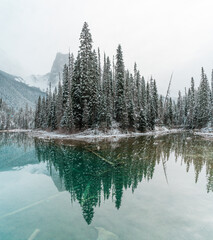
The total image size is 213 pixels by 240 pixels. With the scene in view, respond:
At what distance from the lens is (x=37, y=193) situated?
25.8 feet

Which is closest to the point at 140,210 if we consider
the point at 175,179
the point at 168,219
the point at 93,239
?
the point at 168,219

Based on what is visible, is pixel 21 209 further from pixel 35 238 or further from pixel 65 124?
pixel 65 124

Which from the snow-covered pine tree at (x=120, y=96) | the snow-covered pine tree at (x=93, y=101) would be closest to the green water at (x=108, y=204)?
the snow-covered pine tree at (x=93, y=101)

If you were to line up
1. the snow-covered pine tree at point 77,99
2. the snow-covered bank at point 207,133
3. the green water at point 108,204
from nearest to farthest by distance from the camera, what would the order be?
the green water at point 108,204 < the snow-covered bank at point 207,133 < the snow-covered pine tree at point 77,99

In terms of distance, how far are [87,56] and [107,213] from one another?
37.0 metres

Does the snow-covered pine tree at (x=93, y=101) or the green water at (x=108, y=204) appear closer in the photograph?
the green water at (x=108, y=204)

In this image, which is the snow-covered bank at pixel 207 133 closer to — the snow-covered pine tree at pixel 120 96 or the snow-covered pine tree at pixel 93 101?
the snow-covered pine tree at pixel 120 96


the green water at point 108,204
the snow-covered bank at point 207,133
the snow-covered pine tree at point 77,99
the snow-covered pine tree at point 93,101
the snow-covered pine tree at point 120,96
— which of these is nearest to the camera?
the green water at point 108,204

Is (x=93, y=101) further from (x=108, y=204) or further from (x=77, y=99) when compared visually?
(x=108, y=204)

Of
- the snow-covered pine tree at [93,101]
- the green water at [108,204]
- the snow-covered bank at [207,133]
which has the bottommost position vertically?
the green water at [108,204]

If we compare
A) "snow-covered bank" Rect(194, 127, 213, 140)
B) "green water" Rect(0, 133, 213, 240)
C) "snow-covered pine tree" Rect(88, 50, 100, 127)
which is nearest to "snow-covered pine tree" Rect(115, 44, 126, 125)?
"snow-covered pine tree" Rect(88, 50, 100, 127)

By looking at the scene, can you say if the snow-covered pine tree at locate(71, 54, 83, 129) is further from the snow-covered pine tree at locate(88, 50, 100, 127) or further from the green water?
the green water

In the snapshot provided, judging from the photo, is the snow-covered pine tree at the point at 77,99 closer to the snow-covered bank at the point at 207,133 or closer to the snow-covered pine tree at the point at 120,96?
the snow-covered pine tree at the point at 120,96

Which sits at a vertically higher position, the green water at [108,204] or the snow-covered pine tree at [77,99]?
the snow-covered pine tree at [77,99]
